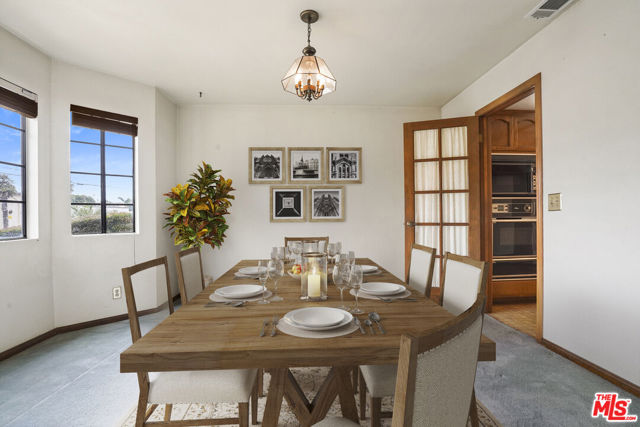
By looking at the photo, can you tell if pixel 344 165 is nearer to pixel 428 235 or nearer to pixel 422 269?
pixel 428 235

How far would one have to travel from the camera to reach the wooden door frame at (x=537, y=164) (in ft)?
8.85

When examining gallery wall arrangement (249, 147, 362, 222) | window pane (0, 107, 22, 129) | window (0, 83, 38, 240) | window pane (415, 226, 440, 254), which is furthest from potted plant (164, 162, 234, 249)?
window pane (415, 226, 440, 254)

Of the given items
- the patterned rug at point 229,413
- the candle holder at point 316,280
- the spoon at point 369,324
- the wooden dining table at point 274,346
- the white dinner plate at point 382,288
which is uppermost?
the candle holder at point 316,280

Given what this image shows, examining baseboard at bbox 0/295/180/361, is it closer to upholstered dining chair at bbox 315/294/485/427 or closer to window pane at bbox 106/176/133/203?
window pane at bbox 106/176/133/203

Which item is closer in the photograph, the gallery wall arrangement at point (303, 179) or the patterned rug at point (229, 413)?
Answer: the patterned rug at point (229, 413)

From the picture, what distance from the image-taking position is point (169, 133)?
160 inches

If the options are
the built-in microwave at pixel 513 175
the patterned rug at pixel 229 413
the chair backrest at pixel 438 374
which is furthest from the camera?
the built-in microwave at pixel 513 175

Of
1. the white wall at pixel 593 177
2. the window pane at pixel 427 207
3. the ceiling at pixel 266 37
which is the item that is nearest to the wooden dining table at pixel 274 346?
the white wall at pixel 593 177

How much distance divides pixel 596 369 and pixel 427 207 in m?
2.17

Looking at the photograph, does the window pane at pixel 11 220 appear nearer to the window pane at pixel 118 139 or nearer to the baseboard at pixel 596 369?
the window pane at pixel 118 139

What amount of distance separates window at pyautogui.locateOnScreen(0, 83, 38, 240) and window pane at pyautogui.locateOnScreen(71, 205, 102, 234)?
417mm

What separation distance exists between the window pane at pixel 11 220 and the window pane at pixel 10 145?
397 mm

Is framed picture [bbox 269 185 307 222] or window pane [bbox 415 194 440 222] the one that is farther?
framed picture [bbox 269 185 307 222]

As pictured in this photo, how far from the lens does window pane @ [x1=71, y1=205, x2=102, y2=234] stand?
3197 mm
